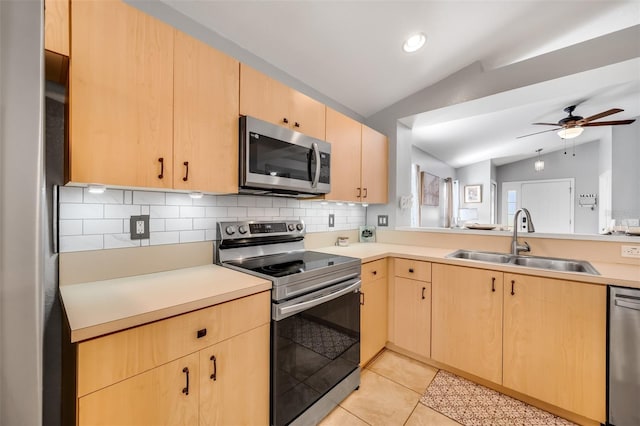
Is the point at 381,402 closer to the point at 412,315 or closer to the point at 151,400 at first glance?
the point at 412,315

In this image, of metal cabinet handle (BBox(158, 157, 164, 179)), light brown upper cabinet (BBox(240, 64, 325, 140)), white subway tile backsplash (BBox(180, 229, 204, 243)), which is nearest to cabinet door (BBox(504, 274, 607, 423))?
light brown upper cabinet (BBox(240, 64, 325, 140))

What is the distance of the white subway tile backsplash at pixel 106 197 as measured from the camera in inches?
48.5

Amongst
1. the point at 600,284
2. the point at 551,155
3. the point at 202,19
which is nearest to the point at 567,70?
the point at 600,284

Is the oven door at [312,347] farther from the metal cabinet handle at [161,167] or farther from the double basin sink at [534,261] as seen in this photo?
the double basin sink at [534,261]

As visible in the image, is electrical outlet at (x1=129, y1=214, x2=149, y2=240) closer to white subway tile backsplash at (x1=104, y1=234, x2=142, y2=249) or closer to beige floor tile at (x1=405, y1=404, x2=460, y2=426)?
white subway tile backsplash at (x1=104, y1=234, x2=142, y2=249)

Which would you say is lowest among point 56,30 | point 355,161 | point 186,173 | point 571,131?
point 186,173

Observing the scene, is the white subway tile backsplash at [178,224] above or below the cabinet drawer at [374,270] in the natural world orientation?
above

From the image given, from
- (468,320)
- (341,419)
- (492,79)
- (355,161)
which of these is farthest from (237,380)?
(492,79)

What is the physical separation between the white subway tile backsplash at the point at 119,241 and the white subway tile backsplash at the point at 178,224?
162 millimetres

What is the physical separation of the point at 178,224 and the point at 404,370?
1.97m

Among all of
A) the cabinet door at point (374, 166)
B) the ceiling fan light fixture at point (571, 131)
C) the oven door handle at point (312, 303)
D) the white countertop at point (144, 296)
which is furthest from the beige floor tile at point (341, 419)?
the ceiling fan light fixture at point (571, 131)

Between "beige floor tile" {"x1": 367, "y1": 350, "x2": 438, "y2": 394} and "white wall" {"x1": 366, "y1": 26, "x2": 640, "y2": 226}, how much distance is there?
1295mm

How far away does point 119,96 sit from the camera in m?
1.08

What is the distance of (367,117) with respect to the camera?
3.05 metres
